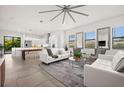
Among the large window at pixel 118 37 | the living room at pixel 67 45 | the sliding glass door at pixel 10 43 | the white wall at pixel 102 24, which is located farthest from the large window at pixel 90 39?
the sliding glass door at pixel 10 43

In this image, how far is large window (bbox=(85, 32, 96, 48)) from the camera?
566cm

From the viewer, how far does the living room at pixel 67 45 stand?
82.4 inches

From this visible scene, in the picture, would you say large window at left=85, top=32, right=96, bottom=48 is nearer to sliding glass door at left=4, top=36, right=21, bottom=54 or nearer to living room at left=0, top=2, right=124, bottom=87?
living room at left=0, top=2, right=124, bottom=87

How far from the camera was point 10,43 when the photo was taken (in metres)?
8.76

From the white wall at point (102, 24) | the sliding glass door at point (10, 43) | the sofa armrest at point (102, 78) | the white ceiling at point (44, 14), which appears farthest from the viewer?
the sliding glass door at point (10, 43)

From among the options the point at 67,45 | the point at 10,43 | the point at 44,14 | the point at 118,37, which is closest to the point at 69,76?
the point at 44,14

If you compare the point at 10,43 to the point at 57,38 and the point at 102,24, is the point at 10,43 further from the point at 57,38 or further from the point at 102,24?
the point at 102,24

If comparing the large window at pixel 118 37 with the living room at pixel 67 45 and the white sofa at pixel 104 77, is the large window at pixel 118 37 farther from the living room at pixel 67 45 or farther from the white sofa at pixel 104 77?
the white sofa at pixel 104 77

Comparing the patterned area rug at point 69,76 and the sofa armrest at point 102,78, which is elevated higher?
the sofa armrest at point 102,78

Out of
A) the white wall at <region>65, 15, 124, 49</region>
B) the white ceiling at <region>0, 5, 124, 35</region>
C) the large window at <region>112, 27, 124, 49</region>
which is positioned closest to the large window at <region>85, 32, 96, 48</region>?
the white wall at <region>65, 15, 124, 49</region>
